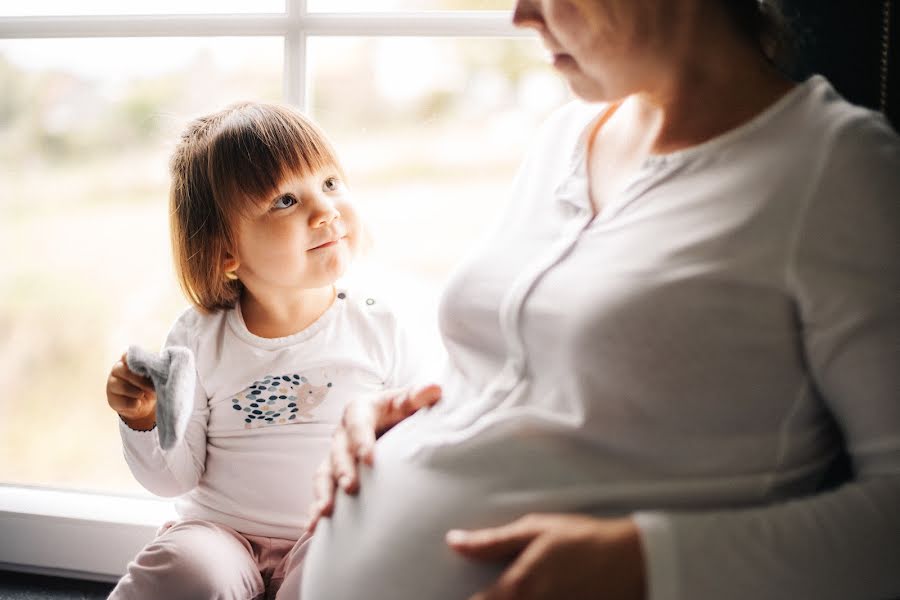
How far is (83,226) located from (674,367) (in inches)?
69.0

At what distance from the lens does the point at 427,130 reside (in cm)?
172

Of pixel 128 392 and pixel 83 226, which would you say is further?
pixel 83 226

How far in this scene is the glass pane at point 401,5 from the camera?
1.48 meters

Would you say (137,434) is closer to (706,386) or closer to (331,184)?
(331,184)

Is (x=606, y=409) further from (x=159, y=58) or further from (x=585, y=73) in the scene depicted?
(x=159, y=58)

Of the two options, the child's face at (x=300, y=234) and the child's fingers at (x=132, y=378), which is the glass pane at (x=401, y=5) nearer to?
the child's face at (x=300, y=234)

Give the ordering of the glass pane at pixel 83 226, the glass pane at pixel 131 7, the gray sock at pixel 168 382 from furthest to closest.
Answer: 1. the glass pane at pixel 83 226
2. the glass pane at pixel 131 7
3. the gray sock at pixel 168 382

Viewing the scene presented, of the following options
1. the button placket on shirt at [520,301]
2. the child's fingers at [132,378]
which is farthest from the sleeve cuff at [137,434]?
the button placket on shirt at [520,301]

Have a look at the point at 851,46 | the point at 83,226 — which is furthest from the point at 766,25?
the point at 83,226

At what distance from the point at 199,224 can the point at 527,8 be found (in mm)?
750

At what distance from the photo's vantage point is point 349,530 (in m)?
0.94

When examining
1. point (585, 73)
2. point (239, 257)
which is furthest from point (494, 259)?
point (239, 257)

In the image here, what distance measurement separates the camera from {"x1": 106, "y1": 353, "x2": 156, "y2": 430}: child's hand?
48.9 inches

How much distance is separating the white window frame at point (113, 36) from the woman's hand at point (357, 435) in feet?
2.33
